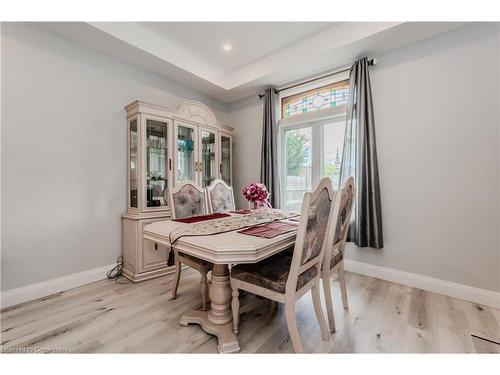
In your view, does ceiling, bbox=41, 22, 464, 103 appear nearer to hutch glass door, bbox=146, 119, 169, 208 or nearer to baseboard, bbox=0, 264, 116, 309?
hutch glass door, bbox=146, 119, 169, 208

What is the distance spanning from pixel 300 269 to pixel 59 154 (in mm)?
2431

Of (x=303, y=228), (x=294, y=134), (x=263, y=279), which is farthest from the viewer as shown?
(x=294, y=134)

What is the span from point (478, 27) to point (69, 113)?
12.6 feet

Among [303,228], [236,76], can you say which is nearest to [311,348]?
[303,228]

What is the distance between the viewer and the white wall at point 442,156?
6.31 feet

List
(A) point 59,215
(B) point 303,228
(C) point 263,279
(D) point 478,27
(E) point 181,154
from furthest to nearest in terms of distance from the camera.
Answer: (E) point 181,154
(A) point 59,215
(D) point 478,27
(C) point 263,279
(B) point 303,228

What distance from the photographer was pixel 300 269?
4.00 ft

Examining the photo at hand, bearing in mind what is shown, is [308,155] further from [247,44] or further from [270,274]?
[270,274]

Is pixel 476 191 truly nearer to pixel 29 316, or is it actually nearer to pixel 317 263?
pixel 317 263

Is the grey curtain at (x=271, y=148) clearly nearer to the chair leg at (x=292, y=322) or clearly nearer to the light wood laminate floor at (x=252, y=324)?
the light wood laminate floor at (x=252, y=324)

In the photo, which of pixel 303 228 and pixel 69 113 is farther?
pixel 69 113

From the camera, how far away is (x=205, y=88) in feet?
11.0

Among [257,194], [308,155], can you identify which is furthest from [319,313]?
[308,155]

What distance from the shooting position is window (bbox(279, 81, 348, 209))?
284 cm
